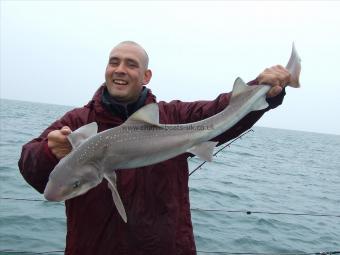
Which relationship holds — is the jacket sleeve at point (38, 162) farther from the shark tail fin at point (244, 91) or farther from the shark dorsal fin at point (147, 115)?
the shark tail fin at point (244, 91)

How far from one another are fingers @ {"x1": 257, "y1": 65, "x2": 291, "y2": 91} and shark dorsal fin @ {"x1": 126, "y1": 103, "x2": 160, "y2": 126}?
121 centimetres

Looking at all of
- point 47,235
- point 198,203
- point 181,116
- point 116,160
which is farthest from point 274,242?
point 116,160

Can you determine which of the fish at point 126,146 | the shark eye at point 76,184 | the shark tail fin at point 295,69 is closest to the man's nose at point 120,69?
the fish at point 126,146

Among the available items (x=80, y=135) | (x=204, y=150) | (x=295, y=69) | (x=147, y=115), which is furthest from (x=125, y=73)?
(x=295, y=69)

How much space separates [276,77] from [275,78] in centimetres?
1

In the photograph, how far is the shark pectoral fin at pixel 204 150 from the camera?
351 centimetres

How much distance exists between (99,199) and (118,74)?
1.13m

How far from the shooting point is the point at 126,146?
316cm

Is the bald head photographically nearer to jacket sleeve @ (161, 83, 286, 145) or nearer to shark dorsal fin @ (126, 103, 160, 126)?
jacket sleeve @ (161, 83, 286, 145)

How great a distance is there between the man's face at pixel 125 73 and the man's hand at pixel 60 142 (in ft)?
2.58

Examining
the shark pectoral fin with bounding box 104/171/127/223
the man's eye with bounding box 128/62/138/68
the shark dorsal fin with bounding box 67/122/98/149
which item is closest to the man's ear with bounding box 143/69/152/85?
the man's eye with bounding box 128/62/138/68

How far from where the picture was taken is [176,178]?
382 centimetres

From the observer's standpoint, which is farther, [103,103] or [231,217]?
[231,217]

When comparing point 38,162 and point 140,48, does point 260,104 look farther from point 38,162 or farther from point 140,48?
point 38,162
